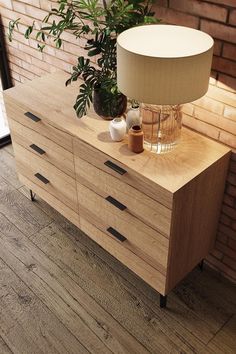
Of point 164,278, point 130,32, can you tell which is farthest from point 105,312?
point 130,32

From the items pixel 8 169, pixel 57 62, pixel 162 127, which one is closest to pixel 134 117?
pixel 162 127

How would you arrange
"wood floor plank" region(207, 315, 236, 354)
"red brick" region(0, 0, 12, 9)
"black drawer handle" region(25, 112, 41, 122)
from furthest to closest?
1. "red brick" region(0, 0, 12, 9)
2. "black drawer handle" region(25, 112, 41, 122)
3. "wood floor plank" region(207, 315, 236, 354)

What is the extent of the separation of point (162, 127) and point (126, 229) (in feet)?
1.61

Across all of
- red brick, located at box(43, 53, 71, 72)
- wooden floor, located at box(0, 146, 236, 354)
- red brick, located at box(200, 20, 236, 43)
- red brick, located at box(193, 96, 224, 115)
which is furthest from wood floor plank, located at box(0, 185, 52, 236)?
red brick, located at box(200, 20, 236, 43)

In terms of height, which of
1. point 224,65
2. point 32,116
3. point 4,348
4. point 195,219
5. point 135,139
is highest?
point 224,65

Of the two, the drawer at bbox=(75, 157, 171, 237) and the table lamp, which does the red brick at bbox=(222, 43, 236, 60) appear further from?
the drawer at bbox=(75, 157, 171, 237)

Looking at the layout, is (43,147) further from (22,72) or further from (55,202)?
(22,72)

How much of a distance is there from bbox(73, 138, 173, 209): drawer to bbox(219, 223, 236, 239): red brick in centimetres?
56

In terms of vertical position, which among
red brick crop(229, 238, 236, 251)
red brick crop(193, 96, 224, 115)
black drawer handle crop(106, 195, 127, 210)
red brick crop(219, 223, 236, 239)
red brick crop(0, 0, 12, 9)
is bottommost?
red brick crop(229, 238, 236, 251)

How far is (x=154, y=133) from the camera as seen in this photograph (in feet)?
6.01

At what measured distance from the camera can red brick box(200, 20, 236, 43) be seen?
162 cm

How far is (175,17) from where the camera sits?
70.1 inches

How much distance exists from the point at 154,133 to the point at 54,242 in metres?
0.98

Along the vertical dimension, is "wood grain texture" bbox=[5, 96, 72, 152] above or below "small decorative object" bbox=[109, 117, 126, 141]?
below
